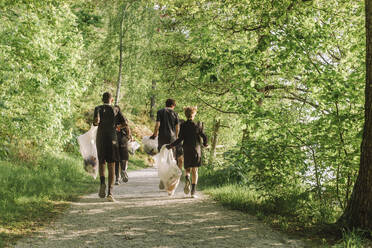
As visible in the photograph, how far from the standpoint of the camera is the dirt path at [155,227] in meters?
4.18

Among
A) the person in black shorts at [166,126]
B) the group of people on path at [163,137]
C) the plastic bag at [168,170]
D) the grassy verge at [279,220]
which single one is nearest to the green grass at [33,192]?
the group of people on path at [163,137]

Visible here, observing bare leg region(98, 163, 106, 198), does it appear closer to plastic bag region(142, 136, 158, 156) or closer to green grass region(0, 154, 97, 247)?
green grass region(0, 154, 97, 247)

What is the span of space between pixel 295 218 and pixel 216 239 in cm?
178

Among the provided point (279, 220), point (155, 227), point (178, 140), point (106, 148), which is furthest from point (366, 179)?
point (106, 148)

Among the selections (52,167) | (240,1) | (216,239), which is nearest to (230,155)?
(216,239)

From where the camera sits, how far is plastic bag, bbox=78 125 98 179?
22.9 feet

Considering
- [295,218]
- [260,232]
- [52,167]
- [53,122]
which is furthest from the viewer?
[52,167]

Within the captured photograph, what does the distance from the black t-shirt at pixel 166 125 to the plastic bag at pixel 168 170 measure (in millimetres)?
706

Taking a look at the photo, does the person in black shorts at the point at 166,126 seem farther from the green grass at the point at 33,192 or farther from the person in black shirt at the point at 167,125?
the green grass at the point at 33,192

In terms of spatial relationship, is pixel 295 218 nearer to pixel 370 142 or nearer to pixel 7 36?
pixel 370 142

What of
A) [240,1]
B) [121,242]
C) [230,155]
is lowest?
[121,242]

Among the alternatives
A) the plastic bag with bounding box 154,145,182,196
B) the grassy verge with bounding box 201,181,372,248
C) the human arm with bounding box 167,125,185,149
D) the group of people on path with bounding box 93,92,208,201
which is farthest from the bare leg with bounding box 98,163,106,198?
the grassy verge with bounding box 201,181,372,248

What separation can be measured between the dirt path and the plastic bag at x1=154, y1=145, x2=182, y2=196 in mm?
541

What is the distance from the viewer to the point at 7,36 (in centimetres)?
706
